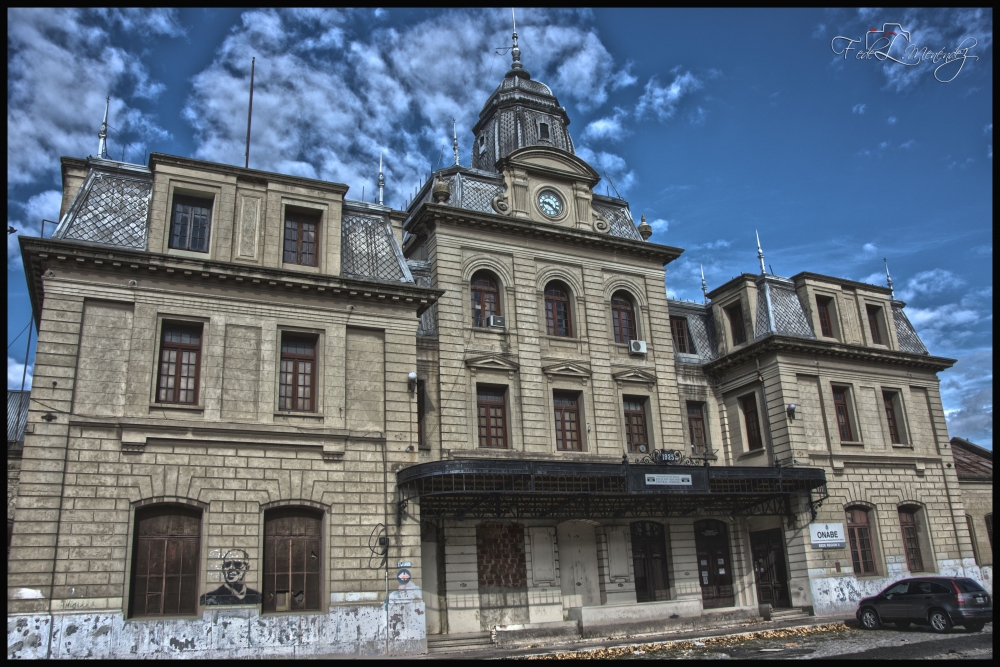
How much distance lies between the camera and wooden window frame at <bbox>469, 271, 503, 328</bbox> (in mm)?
27938

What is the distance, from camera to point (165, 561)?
757 inches

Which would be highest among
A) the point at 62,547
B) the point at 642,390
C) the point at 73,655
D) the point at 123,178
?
the point at 123,178

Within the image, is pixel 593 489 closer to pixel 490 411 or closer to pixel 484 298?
pixel 490 411

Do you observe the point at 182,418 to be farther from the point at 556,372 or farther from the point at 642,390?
the point at 642,390

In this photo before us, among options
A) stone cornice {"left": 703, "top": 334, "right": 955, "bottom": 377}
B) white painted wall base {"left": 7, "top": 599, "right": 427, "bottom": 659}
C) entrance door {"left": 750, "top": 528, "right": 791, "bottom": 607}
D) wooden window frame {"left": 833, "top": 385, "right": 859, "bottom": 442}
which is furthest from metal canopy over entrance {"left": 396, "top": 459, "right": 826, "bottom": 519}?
stone cornice {"left": 703, "top": 334, "right": 955, "bottom": 377}

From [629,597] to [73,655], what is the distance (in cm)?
1688

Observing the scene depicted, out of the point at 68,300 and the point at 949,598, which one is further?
the point at 949,598

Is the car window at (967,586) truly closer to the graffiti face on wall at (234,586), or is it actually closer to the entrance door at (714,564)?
the entrance door at (714,564)

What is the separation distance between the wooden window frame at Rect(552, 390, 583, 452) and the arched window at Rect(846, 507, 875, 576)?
37.5ft

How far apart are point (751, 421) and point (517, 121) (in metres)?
15.8

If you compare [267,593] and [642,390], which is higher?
[642,390]

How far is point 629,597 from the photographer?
26766mm

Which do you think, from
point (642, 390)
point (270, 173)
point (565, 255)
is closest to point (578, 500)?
point (642, 390)

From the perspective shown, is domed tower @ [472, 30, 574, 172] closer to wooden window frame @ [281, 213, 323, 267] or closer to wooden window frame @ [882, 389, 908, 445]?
wooden window frame @ [281, 213, 323, 267]
